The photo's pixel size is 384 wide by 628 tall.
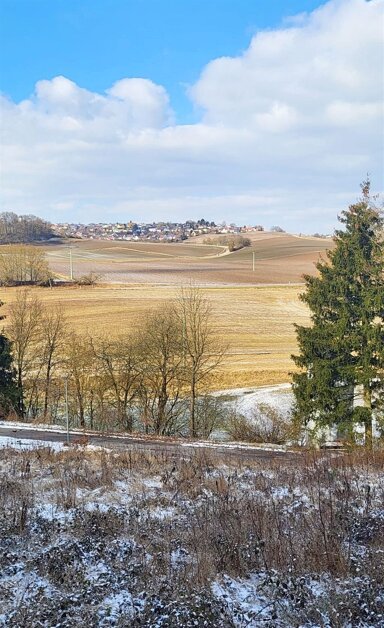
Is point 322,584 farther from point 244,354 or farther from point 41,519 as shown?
point 244,354

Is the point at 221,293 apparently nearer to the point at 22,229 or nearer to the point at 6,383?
the point at 6,383

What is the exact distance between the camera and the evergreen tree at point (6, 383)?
95.8ft

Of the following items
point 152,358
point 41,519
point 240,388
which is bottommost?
point 240,388

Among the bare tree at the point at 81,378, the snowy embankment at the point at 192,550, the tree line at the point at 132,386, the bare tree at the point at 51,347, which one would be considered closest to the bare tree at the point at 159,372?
the tree line at the point at 132,386

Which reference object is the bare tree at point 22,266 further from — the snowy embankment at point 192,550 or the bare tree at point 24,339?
the snowy embankment at point 192,550

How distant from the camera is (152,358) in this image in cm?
3077

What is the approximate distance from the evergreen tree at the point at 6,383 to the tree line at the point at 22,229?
11619cm

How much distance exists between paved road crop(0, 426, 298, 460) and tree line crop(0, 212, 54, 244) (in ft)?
413

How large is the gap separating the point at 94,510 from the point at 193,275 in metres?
86.3

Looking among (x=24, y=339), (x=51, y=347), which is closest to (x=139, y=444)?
(x=51, y=347)

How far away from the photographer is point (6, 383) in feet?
98.1

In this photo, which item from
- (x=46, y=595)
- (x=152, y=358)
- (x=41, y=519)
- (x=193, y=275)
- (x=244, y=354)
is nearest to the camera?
(x=46, y=595)

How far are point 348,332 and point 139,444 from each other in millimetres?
9880

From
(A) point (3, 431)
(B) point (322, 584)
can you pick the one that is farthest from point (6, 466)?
(A) point (3, 431)
